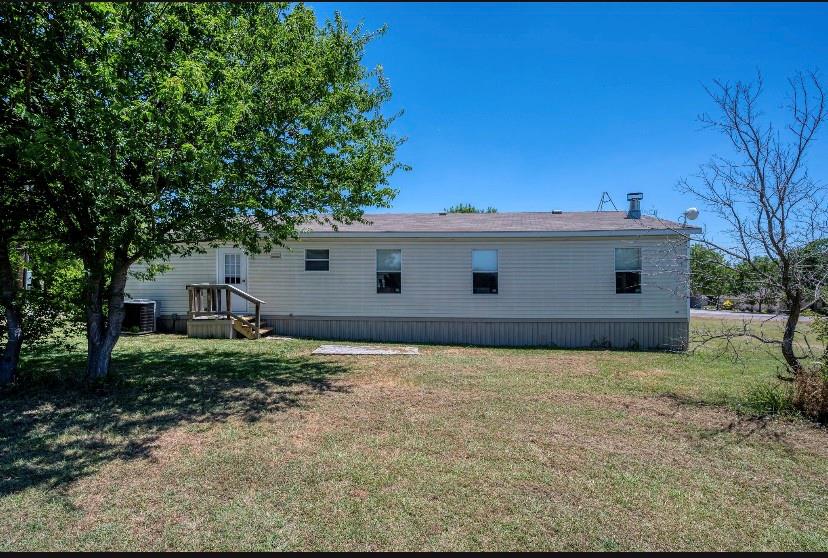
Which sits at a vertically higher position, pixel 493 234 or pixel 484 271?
pixel 493 234

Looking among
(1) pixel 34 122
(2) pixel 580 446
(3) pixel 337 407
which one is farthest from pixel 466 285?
(1) pixel 34 122

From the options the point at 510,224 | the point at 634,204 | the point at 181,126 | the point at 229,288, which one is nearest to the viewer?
the point at 181,126

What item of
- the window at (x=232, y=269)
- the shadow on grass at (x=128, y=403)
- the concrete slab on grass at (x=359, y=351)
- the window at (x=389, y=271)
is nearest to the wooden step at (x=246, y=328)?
the window at (x=232, y=269)

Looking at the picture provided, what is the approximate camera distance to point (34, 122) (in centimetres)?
448

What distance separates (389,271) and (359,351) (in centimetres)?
302

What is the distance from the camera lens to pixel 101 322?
21.6ft

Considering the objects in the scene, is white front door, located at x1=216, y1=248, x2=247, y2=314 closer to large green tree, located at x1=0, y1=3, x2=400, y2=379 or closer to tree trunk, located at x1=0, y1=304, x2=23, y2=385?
large green tree, located at x1=0, y1=3, x2=400, y2=379

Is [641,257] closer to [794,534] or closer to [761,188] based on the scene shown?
[761,188]

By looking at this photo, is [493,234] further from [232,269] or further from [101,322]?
[101,322]

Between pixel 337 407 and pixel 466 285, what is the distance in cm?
711

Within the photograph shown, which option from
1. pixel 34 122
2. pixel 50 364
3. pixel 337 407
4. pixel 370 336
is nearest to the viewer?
pixel 34 122

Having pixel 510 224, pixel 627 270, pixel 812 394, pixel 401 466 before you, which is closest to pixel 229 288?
pixel 510 224

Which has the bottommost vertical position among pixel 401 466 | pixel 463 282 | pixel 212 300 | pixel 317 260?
pixel 401 466

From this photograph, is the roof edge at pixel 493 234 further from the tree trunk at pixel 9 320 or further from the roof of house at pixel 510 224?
the tree trunk at pixel 9 320
